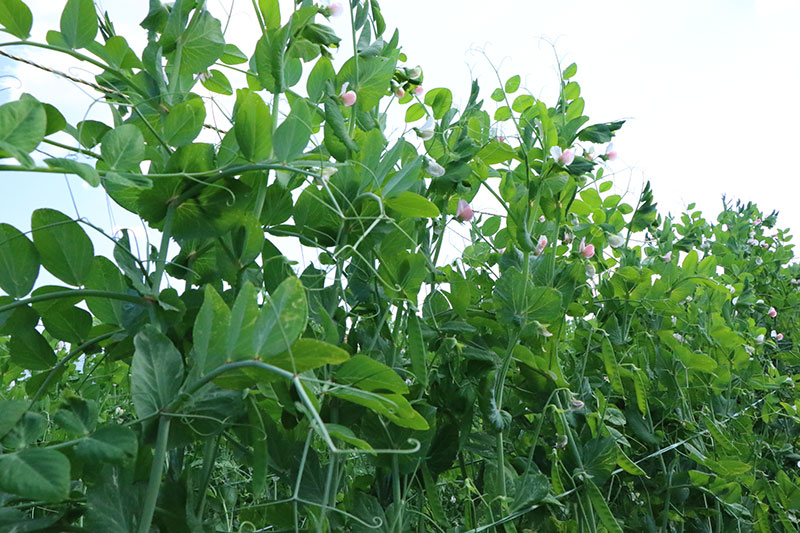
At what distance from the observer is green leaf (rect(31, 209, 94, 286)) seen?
561 millimetres

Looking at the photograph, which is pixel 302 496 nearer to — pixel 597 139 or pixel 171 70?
pixel 171 70

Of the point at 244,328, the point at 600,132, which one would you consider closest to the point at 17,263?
the point at 244,328

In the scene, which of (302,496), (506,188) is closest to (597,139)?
(506,188)

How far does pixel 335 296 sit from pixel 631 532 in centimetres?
87

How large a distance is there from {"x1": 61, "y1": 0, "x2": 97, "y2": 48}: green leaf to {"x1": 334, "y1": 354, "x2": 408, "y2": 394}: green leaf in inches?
14.7

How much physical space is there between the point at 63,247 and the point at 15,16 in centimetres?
21

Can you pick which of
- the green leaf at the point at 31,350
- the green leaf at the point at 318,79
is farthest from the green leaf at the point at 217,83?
the green leaf at the point at 31,350

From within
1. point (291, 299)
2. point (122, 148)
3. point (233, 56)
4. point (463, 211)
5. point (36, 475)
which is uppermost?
point (233, 56)

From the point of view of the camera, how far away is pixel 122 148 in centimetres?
50

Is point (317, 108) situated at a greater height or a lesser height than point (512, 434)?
greater

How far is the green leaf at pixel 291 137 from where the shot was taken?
0.55 meters

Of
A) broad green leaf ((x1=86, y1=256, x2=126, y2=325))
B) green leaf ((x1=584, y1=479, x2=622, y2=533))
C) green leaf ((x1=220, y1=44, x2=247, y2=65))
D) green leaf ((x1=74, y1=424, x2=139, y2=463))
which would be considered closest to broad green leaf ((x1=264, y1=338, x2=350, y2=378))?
green leaf ((x1=74, y1=424, x2=139, y2=463))

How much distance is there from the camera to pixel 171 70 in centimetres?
65

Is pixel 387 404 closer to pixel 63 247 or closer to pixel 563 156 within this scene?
pixel 63 247
